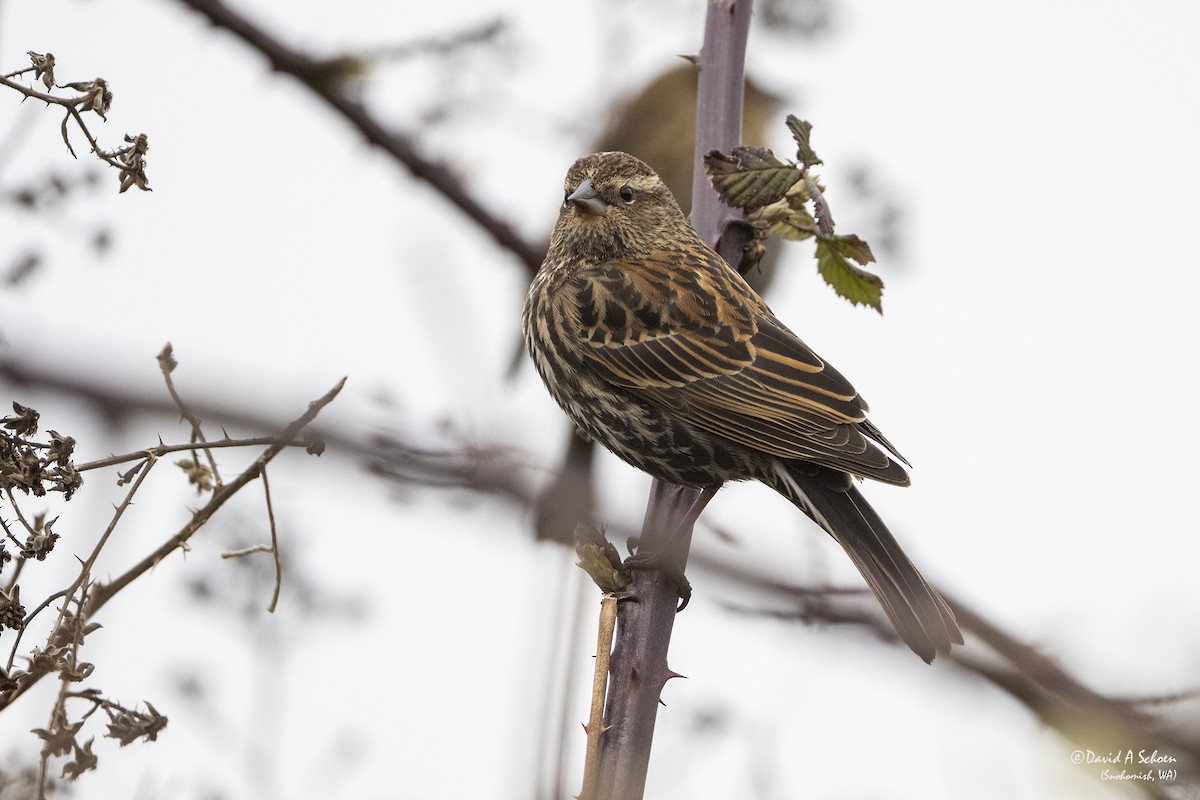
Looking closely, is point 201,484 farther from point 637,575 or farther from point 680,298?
point 680,298

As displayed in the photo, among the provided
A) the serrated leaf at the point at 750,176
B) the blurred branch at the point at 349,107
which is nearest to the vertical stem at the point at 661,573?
the serrated leaf at the point at 750,176

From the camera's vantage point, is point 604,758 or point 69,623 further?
point 604,758

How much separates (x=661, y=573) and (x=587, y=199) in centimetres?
210

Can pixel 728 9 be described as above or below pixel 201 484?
above

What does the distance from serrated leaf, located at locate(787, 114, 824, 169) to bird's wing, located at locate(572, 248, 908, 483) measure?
915 mm

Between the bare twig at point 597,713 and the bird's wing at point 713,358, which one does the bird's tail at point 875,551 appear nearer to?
the bird's wing at point 713,358

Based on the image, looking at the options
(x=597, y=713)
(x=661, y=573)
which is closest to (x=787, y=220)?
(x=661, y=573)

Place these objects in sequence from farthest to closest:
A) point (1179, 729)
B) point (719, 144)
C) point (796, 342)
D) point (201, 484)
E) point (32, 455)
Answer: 1. point (796, 342)
2. point (719, 144)
3. point (201, 484)
4. point (32, 455)
5. point (1179, 729)

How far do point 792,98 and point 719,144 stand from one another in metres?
4.95

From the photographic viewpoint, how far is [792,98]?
8.05 m

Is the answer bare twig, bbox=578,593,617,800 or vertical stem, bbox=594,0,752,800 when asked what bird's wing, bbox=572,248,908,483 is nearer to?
vertical stem, bbox=594,0,752,800

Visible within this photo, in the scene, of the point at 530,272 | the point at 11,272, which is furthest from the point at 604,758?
the point at 530,272

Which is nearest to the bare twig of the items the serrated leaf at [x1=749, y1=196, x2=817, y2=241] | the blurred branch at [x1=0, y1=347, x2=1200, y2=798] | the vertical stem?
the vertical stem

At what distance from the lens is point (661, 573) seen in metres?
2.60
